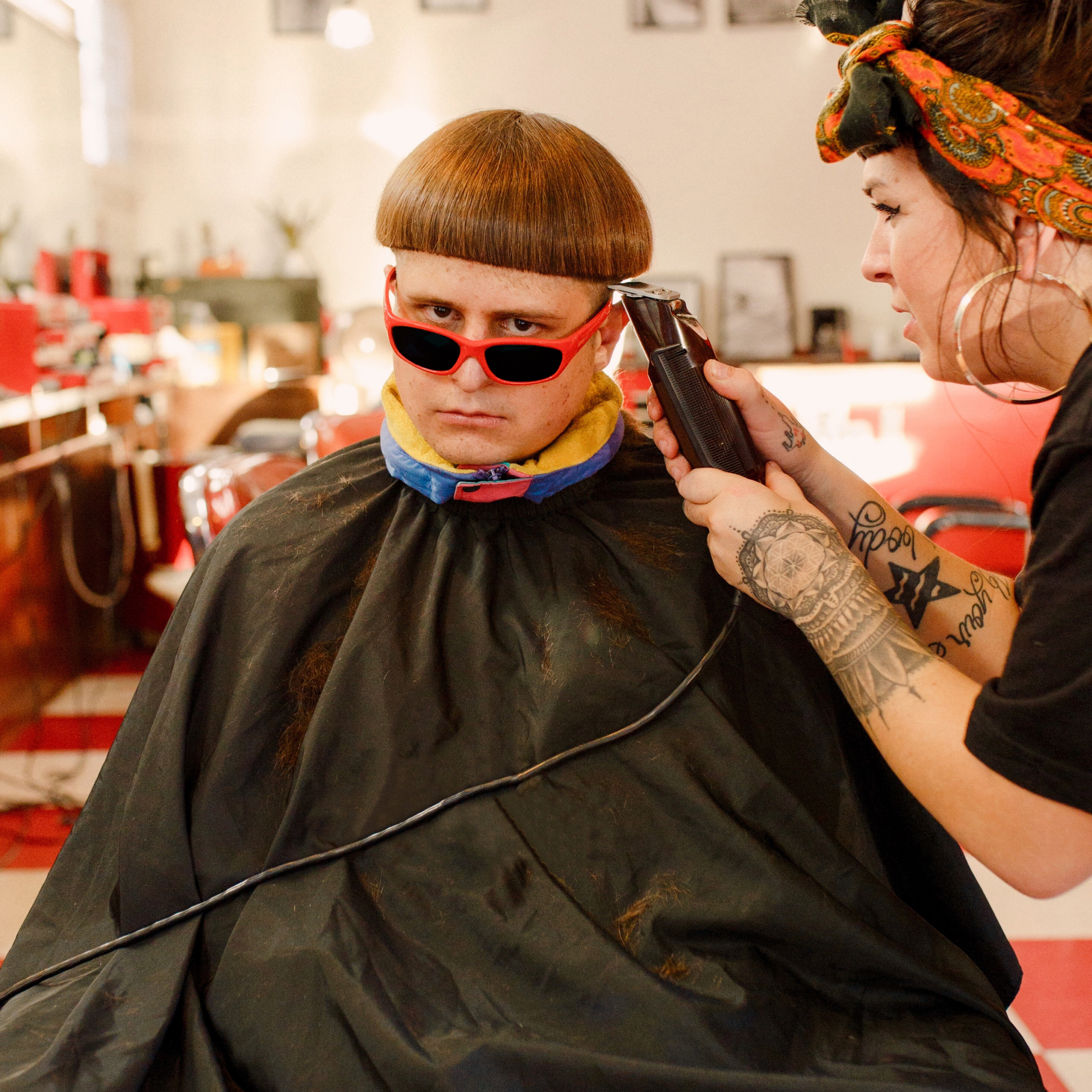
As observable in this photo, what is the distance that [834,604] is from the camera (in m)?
0.98

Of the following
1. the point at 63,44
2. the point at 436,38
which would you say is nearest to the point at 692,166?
the point at 436,38

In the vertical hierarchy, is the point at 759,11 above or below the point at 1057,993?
above

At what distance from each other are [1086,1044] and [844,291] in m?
4.71

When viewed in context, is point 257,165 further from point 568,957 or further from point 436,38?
point 568,957

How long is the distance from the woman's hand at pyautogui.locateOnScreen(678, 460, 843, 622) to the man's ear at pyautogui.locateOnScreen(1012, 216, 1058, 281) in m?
0.29

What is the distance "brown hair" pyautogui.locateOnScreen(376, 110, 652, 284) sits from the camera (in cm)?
111

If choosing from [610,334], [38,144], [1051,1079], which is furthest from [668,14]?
[1051,1079]

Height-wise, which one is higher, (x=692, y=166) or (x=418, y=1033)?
(x=692, y=166)

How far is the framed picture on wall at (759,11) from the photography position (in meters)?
5.47

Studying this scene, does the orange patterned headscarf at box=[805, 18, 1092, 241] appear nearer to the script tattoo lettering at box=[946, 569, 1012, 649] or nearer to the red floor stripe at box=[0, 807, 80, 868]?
the script tattoo lettering at box=[946, 569, 1012, 649]

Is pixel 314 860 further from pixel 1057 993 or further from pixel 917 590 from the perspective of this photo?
pixel 1057 993

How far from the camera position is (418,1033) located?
0.90 m


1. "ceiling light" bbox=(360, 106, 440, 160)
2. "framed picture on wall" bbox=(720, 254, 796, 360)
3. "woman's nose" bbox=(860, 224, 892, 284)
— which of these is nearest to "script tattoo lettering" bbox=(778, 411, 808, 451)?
"woman's nose" bbox=(860, 224, 892, 284)

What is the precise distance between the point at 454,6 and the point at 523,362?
517 cm
